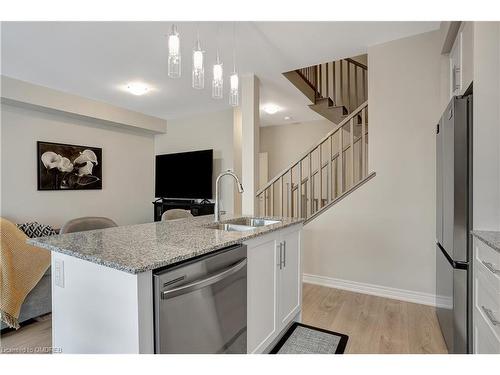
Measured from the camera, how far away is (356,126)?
440cm

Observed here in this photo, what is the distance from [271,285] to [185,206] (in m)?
3.71

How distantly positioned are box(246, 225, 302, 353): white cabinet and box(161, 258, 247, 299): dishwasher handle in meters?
0.15

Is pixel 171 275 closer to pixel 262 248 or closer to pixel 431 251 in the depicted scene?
pixel 262 248

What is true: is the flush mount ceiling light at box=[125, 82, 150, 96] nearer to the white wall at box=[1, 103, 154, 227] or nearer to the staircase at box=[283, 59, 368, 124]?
the white wall at box=[1, 103, 154, 227]

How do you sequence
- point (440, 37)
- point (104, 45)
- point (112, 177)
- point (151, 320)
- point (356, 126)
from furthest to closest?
point (112, 177)
point (356, 126)
point (104, 45)
point (440, 37)
point (151, 320)

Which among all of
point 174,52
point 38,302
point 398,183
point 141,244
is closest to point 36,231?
point 38,302

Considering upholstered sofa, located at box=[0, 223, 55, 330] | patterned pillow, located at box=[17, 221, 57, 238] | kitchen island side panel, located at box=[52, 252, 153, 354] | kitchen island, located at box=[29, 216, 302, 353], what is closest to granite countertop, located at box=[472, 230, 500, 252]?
kitchen island, located at box=[29, 216, 302, 353]

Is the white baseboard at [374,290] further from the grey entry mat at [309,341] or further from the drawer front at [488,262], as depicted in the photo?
the drawer front at [488,262]

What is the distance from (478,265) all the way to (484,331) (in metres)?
0.33

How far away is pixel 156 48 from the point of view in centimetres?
286

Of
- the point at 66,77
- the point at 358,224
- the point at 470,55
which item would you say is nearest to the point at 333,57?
the point at 470,55

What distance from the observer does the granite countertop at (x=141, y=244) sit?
101cm

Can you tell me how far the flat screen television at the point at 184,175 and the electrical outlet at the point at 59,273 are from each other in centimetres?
366

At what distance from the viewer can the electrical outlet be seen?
1.23 metres
